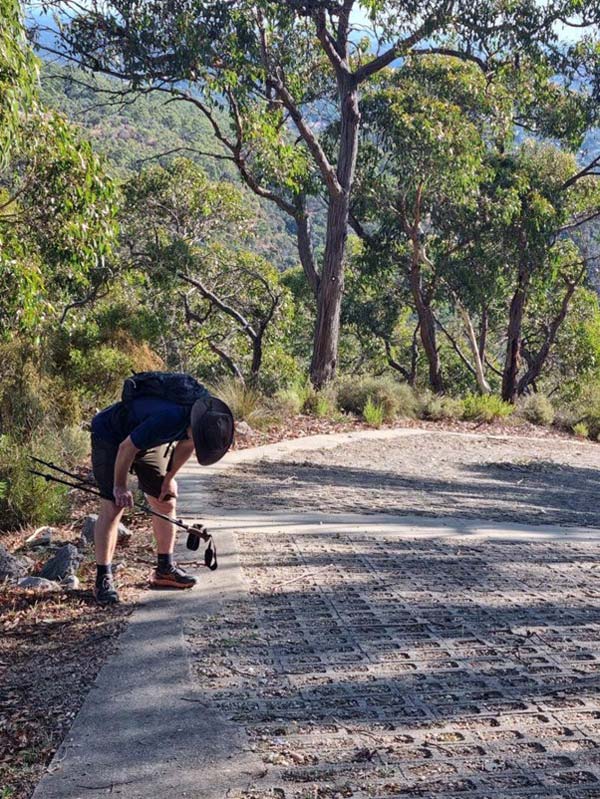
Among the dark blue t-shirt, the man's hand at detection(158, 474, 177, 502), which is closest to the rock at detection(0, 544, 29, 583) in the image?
the man's hand at detection(158, 474, 177, 502)

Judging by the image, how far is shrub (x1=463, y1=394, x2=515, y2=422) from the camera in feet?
A: 59.4

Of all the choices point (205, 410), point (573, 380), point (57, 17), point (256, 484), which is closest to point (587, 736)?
point (205, 410)

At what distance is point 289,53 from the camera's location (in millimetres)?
18516

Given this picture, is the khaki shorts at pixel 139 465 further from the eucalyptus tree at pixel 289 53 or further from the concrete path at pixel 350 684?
the eucalyptus tree at pixel 289 53

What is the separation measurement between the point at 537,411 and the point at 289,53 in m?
8.87

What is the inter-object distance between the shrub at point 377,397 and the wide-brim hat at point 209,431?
1192 cm

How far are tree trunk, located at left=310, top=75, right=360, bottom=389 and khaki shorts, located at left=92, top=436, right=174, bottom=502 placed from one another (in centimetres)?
1290

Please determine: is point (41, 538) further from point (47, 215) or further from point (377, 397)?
point (377, 397)

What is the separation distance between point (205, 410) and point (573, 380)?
2702 cm

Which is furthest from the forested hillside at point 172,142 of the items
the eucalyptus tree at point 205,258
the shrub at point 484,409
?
the shrub at point 484,409

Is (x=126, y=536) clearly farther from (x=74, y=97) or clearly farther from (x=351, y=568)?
(x=74, y=97)

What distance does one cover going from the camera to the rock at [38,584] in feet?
17.6

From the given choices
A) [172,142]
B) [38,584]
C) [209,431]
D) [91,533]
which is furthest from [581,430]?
[172,142]

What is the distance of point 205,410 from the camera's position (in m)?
4.68
